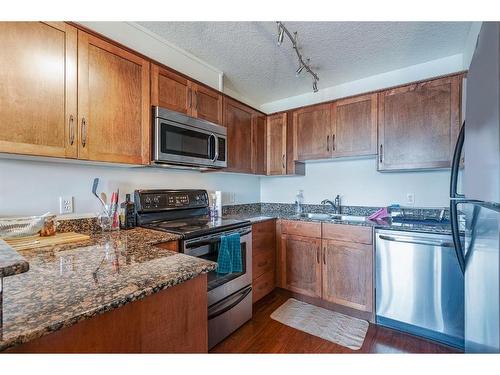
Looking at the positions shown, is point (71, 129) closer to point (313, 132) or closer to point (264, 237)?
point (264, 237)

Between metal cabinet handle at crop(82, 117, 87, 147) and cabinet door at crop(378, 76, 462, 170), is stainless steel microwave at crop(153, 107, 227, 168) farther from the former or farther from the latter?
cabinet door at crop(378, 76, 462, 170)

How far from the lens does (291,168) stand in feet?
9.59

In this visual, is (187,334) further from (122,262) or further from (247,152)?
(247,152)

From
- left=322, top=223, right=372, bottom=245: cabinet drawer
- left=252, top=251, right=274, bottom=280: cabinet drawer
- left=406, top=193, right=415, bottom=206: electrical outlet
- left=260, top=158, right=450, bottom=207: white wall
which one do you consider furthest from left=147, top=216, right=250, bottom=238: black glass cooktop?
left=406, top=193, right=415, bottom=206: electrical outlet

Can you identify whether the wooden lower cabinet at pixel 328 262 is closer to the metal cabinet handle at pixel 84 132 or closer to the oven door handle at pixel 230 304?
the oven door handle at pixel 230 304

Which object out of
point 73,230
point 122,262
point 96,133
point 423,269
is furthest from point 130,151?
point 423,269

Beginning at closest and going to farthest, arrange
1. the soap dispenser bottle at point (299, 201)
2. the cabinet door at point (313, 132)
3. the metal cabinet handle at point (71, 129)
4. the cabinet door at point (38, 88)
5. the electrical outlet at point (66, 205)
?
the cabinet door at point (38, 88)
the metal cabinet handle at point (71, 129)
the electrical outlet at point (66, 205)
the cabinet door at point (313, 132)
the soap dispenser bottle at point (299, 201)

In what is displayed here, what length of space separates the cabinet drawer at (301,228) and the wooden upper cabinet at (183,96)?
131 cm

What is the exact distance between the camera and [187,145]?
6.39 feet

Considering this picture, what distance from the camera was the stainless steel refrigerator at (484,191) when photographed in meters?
0.66

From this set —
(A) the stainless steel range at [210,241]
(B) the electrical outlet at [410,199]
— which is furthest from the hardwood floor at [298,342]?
(B) the electrical outlet at [410,199]

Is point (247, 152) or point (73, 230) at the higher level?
point (247, 152)

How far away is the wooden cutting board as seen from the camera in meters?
1.19
